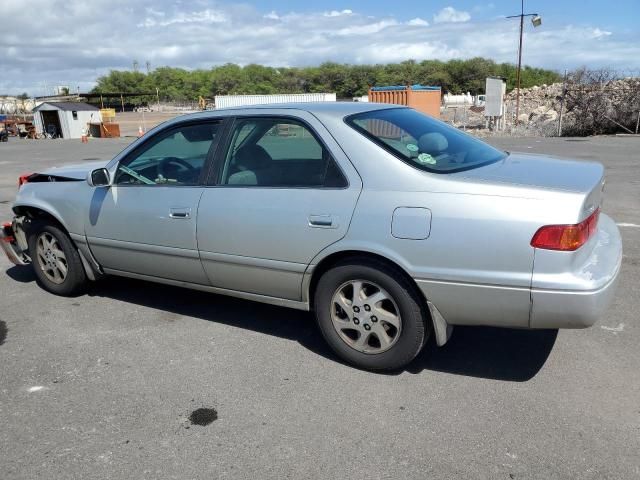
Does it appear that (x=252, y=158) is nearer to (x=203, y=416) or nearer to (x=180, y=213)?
(x=180, y=213)

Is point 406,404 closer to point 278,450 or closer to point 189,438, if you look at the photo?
point 278,450

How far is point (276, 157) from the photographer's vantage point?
12.8ft

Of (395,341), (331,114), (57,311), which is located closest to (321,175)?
(331,114)

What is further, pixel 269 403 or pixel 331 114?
pixel 331 114

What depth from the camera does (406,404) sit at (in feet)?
10.5

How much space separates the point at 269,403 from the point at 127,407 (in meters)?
0.81

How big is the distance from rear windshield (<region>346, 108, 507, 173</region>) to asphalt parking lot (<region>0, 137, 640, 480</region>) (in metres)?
1.27

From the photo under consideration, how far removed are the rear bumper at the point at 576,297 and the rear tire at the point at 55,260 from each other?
3.69 metres

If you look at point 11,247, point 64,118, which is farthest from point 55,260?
point 64,118

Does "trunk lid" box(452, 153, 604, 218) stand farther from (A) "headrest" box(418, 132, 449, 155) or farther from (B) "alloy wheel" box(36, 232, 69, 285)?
(B) "alloy wheel" box(36, 232, 69, 285)

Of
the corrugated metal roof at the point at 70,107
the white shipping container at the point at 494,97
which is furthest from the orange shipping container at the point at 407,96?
the corrugated metal roof at the point at 70,107

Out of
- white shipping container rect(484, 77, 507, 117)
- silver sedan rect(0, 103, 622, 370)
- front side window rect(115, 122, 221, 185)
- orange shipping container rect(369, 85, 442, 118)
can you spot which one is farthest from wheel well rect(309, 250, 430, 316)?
white shipping container rect(484, 77, 507, 117)

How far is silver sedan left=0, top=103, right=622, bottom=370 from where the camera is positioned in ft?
9.71

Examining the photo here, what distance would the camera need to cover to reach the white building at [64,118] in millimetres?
35719
